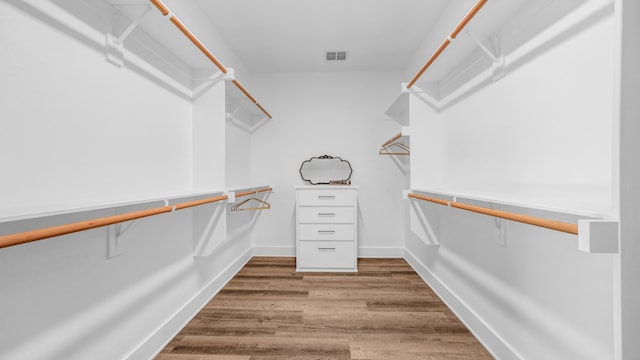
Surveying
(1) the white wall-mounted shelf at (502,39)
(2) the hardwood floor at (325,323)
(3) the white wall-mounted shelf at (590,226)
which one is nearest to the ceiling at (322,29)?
(1) the white wall-mounted shelf at (502,39)

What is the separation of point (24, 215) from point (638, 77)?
1363mm

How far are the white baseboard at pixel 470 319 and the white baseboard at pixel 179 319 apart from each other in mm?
1734

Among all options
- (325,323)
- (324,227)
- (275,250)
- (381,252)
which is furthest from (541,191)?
(275,250)

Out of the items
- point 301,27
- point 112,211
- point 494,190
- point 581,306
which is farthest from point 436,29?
point 112,211

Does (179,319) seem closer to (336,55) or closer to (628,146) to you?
(628,146)

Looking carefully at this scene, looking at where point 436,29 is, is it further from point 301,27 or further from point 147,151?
point 147,151

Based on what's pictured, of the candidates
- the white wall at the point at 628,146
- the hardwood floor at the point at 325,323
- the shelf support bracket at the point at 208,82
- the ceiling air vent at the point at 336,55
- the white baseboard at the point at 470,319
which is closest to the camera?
the white wall at the point at 628,146

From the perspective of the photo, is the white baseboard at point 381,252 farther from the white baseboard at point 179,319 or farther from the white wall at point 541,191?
the white baseboard at point 179,319

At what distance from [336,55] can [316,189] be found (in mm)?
1344

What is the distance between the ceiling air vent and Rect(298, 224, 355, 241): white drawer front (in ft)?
5.52

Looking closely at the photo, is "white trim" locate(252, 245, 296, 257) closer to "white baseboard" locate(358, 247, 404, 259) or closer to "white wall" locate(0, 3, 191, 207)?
"white baseboard" locate(358, 247, 404, 259)

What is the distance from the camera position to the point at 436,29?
221 centimetres

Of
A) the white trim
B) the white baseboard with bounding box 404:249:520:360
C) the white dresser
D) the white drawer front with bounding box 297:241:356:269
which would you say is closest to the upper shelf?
the white dresser

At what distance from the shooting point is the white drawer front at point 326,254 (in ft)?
9.13
